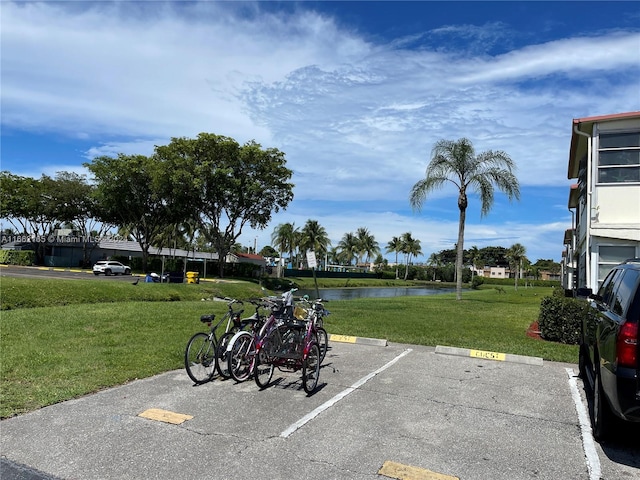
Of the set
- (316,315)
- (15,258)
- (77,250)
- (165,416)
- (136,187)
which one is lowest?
(165,416)

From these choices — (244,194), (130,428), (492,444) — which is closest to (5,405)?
(130,428)

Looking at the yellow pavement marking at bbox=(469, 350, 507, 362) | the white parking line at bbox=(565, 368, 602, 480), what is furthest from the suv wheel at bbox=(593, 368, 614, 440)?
the yellow pavement marking at bbox=(469, 350, 507, 362)

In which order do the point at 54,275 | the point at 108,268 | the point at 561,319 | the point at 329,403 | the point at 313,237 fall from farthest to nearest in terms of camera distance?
the point at 313,237, the point at 108,268, the point at 54,275, the point at 561,319, the point at 329,403

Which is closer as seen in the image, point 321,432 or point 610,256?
point 321,432

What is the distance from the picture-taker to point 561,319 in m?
10.4

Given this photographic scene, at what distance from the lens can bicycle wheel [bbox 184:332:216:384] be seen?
626 cm

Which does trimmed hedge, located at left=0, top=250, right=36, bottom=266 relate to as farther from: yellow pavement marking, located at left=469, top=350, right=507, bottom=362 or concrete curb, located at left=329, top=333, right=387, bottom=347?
yellow pavement marking, located at left=469, top=350, right=507, bottom=362

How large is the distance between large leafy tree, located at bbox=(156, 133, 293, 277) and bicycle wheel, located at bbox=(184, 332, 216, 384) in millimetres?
33030

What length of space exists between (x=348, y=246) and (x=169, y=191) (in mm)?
61117

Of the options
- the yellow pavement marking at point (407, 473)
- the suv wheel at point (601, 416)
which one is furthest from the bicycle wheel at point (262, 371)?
the suv wheel at point (601, 416)

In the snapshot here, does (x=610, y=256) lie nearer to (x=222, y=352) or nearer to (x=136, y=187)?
(x=222, y=352)

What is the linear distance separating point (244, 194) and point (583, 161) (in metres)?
27.8

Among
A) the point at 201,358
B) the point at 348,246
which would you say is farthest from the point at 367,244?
the point at 201,358

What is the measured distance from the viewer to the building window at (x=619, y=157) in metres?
12.8
